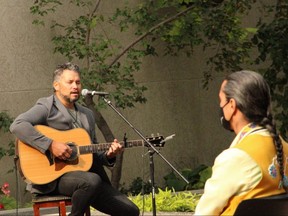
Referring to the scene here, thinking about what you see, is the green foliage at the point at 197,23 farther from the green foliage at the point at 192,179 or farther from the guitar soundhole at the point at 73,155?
the guitar soundhole at the point at 73,155

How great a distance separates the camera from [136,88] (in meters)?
12.2

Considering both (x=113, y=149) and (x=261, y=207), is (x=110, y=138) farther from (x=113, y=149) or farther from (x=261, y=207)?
(x=261, y=207)

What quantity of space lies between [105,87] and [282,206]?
8.81 metres

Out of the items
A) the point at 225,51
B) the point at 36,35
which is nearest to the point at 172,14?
the point at 225,51

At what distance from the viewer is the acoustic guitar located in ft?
25.4

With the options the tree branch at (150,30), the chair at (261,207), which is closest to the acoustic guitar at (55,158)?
the chair at (261,207)

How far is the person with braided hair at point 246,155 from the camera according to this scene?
4289 mm

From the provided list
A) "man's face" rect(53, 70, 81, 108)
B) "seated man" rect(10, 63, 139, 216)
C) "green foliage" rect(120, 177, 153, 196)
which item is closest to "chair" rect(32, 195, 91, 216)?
"seated man" rect(10, 63, 139, 216)

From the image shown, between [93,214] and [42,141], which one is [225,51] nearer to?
[93,214]

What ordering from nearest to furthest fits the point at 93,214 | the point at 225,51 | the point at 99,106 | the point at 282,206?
the point at 282,206 → the point at 93,214 → the point at 99,106 → the point at 225,51

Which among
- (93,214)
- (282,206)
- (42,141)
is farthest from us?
(93,214)

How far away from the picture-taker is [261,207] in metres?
4.20

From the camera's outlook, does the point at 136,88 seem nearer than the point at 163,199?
No

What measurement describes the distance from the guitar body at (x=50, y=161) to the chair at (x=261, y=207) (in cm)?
369
